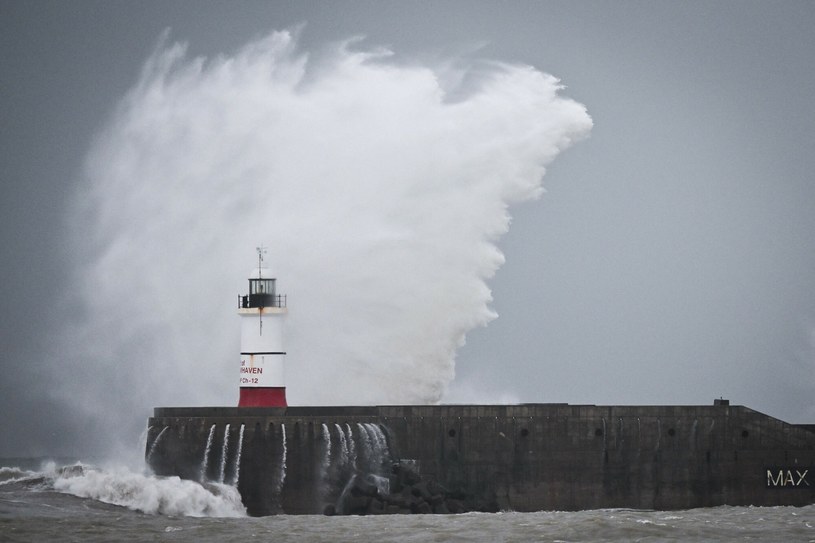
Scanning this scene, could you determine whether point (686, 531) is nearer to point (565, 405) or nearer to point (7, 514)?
point (565, 405)

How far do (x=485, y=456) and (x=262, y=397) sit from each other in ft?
21.2

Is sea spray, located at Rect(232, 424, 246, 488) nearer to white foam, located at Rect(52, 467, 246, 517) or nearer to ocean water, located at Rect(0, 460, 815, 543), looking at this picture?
ocean water, located at Rect(0, 460, 815, 543)

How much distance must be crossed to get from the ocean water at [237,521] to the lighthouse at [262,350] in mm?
3728

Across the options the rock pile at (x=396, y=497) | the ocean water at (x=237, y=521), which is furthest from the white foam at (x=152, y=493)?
the rock pile at (x=396, y=497)

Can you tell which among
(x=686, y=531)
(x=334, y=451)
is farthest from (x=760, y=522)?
(x=334, y=451)

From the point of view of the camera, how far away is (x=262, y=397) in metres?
45.2

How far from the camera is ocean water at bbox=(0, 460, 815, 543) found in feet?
119

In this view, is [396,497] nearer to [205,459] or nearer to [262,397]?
[205,459]

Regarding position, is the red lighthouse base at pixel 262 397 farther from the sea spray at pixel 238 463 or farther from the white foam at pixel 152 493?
the white foam at pixel 152 493

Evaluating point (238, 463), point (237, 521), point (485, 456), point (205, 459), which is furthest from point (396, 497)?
point (205, 459)

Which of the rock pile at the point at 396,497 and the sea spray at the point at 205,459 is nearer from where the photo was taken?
the rock pile at the point at 396,497

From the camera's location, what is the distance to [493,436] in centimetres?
4384

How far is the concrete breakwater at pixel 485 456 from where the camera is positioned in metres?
42.6

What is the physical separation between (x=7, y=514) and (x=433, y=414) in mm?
12132
